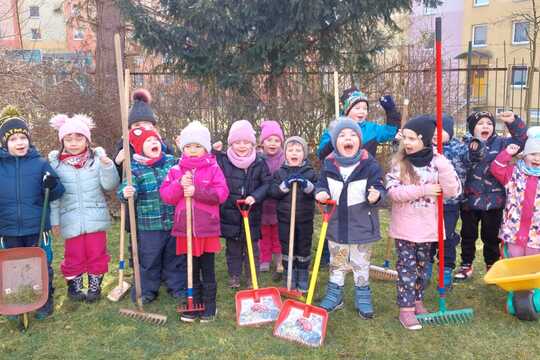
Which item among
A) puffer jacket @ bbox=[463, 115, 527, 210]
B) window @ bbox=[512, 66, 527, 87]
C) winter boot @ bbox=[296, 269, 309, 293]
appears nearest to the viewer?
puffer jacket @ bbox=[463, 115, 527, 210]

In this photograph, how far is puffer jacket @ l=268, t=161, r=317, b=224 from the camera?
4.47 m

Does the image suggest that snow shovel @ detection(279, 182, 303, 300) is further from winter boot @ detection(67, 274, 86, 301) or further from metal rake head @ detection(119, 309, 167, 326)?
winter boot @ detection(67, 274, 86, 301)

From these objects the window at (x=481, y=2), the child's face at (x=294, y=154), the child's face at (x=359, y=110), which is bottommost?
the child's face at (x=294, y=154)

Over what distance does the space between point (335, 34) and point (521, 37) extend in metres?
21.7

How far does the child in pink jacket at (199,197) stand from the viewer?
3926 millimetres

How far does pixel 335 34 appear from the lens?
23.9ft

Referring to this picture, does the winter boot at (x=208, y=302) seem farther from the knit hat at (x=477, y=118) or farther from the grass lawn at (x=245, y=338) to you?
the knit hat at (x=477, y=118)

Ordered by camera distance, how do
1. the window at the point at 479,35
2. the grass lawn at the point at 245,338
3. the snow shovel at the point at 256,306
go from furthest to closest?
the window at the point at 479,35
the snow shovel at the point at 256,306
the grass lawn at the point at 245,338

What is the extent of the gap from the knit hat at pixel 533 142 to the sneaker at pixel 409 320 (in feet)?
5.52

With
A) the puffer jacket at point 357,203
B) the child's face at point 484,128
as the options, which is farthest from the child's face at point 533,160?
the puffer jacket at point 357,203

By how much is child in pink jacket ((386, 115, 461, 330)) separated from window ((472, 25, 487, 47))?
26.2m

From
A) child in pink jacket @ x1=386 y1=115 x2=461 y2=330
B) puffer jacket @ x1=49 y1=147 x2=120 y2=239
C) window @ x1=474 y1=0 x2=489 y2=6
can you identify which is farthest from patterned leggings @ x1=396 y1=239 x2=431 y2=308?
window @ x1=474 y1=0 x2=489 y2=6

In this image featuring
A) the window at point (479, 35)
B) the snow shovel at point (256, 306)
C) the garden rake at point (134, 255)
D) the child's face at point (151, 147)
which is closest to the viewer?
the garden rake at point (134, 255)

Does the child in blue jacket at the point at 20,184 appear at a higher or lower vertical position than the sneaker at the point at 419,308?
higher
